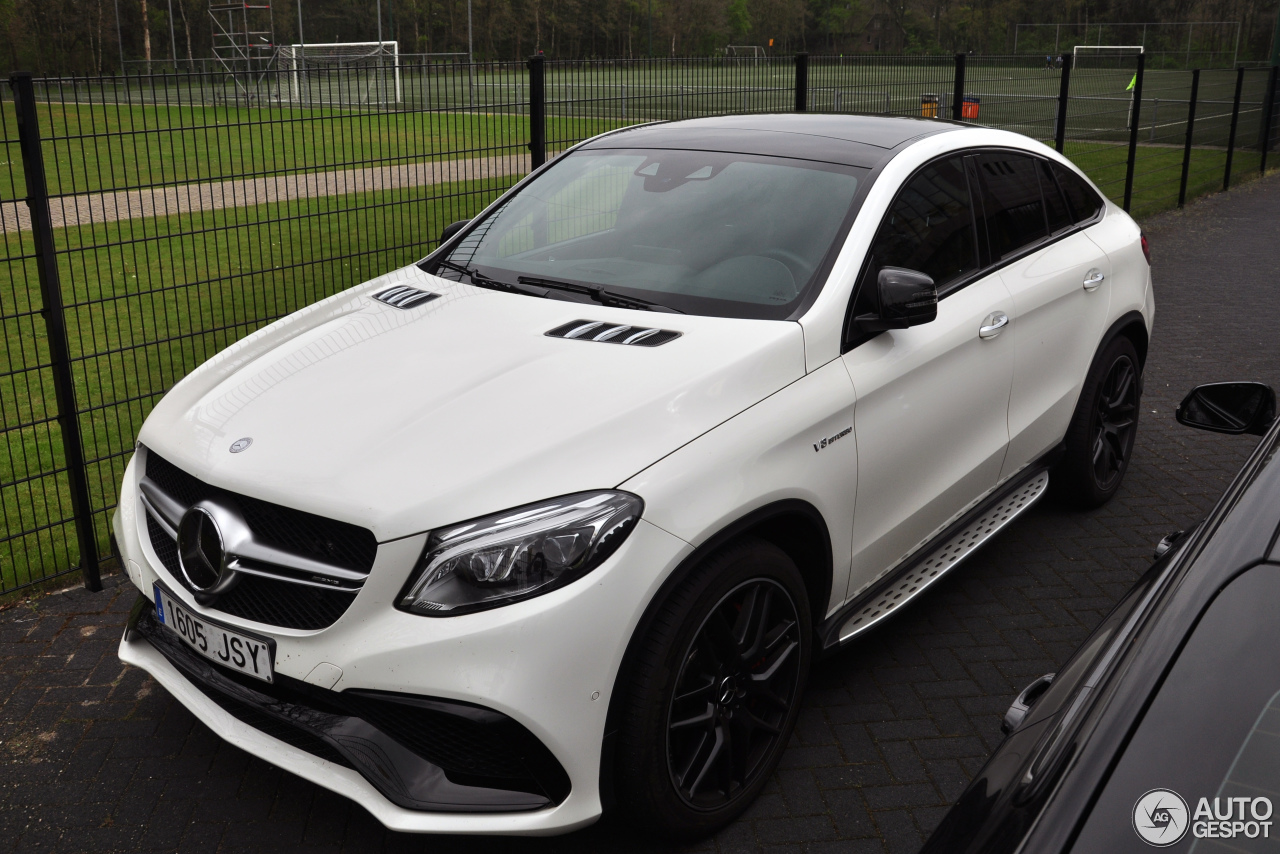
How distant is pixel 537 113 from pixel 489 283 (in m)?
2.82

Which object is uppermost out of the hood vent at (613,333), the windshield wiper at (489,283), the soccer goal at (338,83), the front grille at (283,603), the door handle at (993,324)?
the soccer goal at (338,83)

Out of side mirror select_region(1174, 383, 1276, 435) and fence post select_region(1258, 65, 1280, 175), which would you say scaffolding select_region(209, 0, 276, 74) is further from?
side mirror select_region(1174, 383, 1276, 435)

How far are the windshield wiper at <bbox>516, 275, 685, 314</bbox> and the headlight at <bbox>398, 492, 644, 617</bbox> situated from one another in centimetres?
111

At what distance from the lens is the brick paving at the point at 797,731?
3014mm

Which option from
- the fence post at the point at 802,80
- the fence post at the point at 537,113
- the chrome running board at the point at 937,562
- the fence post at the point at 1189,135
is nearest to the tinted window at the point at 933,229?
the chrome running board at the point at 937,562

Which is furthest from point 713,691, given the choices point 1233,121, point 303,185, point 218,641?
point 1233,121

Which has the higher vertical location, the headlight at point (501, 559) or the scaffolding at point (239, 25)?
the scaffolding at point (239, 25)

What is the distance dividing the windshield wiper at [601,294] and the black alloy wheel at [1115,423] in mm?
2479

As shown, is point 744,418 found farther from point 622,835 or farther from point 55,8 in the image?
point 55,8

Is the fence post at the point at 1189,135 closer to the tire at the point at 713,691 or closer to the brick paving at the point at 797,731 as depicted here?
the brick paving at the point at 797,731

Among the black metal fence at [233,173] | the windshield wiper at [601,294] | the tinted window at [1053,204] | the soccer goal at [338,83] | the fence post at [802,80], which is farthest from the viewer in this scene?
the fence post at [802,80]

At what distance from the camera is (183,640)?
288 centimetres

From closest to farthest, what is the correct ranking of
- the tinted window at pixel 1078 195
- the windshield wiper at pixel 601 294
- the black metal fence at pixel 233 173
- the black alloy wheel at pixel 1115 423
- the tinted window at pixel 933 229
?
the windshield wiper at pixel 601 294, the tinted window at pixel 933 229, the black metal fence at pixel 233 173, the tinted window at pixel 1078 195, the black alloy wheel at pixel 1115 423

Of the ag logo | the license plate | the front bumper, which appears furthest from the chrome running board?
the ag logo
